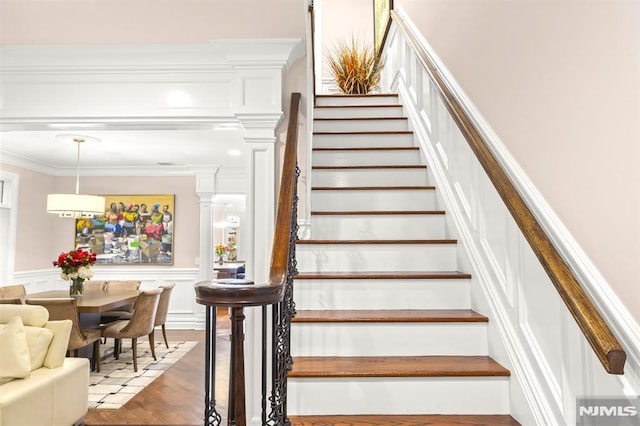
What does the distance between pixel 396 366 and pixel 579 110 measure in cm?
120

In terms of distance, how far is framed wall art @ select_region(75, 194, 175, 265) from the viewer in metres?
7.48

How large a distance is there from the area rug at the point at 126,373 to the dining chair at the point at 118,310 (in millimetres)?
463

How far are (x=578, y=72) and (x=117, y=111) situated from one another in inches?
112

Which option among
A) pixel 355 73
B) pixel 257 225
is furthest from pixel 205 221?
pixel 257 225

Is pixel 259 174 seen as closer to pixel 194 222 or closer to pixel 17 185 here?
pixel 194 222

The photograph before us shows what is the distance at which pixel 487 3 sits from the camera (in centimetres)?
222

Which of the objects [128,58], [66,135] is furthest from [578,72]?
[66,135]

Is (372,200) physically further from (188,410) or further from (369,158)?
(188,410)

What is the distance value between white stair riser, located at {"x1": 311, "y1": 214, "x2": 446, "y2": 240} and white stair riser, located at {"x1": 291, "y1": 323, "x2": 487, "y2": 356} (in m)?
0.84

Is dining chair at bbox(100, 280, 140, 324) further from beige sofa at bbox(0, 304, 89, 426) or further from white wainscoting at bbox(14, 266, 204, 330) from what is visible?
beige sofa at bbox(0, 304, 89, 426)

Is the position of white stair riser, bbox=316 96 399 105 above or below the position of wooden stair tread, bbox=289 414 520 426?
above

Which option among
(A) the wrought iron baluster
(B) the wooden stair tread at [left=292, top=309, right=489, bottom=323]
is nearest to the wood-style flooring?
(B) the wooden stair tread at [left=292, top=309, right=489, bottom=323]

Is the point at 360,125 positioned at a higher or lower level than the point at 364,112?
lower

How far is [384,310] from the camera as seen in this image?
225 cm
